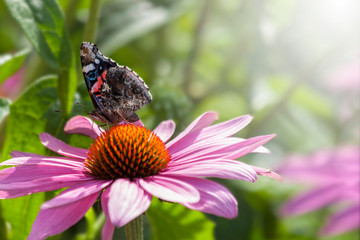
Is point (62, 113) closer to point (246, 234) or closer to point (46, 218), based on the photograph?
point (46, 218)

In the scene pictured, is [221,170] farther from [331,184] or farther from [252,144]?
[331,184]

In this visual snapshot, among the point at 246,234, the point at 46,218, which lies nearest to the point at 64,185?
the point at 46,218

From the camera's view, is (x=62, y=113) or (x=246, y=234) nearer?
(x=62, y=113)

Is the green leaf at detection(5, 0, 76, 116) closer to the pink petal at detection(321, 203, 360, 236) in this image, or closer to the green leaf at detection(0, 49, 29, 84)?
the green leaf at detection(0, 49, 29, 84)

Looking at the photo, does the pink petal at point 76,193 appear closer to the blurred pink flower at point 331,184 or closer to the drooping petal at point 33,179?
the drooping petal at point 33,179

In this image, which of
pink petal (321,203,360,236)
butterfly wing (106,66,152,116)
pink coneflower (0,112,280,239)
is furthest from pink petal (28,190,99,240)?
pink petal (321,203,360,236)

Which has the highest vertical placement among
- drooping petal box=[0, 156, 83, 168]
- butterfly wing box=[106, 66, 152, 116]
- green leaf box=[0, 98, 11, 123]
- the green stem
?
the green stem
